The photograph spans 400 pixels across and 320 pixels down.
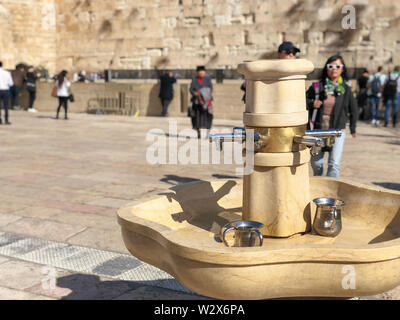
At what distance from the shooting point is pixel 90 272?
3.89 metres

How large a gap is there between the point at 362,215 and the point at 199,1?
78.1ft

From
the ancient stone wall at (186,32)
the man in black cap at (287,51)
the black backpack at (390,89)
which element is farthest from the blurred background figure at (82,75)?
the man in black cap at (287,51)

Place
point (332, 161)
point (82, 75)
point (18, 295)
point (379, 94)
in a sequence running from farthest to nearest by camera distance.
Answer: point (82, 75) → point (379, 94) → point (332, 161) → point (18, 295)

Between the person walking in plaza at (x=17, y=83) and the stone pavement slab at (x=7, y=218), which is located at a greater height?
the person walking in plaza at (x=17, y=83)

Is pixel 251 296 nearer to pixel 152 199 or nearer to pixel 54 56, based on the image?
pixel 152 199

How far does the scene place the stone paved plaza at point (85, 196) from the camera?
368cm

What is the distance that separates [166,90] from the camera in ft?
57.0

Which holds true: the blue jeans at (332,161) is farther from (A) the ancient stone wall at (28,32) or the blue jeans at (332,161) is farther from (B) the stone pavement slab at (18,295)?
(A) the ancient stone wall at (28,32)

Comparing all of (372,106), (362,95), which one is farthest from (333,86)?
(362,95)

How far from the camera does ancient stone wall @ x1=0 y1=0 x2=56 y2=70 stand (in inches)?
1097

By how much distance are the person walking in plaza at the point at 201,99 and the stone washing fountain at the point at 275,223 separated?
8.02 meters

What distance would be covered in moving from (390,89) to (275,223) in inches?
516

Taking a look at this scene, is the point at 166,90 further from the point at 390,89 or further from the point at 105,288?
the point at 105,288

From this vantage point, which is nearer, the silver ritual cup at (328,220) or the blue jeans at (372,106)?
the silver ritual cup at (328,220)
